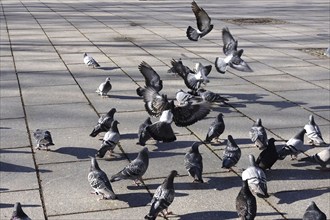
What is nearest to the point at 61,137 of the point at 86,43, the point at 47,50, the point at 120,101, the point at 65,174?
the point at 65,174

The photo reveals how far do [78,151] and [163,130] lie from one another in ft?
3.60

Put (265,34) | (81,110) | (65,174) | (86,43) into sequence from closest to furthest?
(65,174)
(81,110)
(86,43)
(265,34)

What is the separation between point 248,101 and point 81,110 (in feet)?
9.04

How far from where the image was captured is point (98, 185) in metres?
5.27

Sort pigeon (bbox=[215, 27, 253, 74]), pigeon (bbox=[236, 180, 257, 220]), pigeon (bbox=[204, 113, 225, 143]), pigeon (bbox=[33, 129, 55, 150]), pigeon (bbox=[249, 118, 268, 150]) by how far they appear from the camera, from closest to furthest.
Answer: 1. pigeon (bbox=[236, 180, 257, 220])
2. pigeon (bbox=[33, 129, 55, 150])
3. pigeon (bbox=[249, 118, 268, 150])
4. pigeon (bbox=[204, 113, 225, 143])
5. pigeon (bbox=[215, 27, 253, 74])

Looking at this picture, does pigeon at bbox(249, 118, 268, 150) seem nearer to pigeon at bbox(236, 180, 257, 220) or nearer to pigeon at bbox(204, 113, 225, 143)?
pigeon at bbox(204, 113, 225, 143)

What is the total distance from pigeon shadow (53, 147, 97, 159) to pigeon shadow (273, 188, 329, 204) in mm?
2350

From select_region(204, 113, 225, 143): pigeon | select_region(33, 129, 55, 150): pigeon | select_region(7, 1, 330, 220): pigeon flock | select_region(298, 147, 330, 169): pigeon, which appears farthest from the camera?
select_region(204, 113, 225, 143): pigeon

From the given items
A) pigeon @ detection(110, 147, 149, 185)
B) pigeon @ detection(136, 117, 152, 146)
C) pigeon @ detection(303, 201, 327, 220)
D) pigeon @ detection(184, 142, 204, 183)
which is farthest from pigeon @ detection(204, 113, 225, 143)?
pigeon @ detection(303, 201, 327, 220)

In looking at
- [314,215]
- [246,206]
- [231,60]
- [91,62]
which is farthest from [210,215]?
[91,62]

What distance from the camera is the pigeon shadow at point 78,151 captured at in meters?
6.61

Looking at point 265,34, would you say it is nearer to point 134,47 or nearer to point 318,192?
point 134,47

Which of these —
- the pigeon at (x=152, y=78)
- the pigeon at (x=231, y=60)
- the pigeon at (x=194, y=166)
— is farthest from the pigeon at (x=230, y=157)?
the pigeon at (x=231, y=60)

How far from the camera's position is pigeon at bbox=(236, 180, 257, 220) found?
4688 mm
